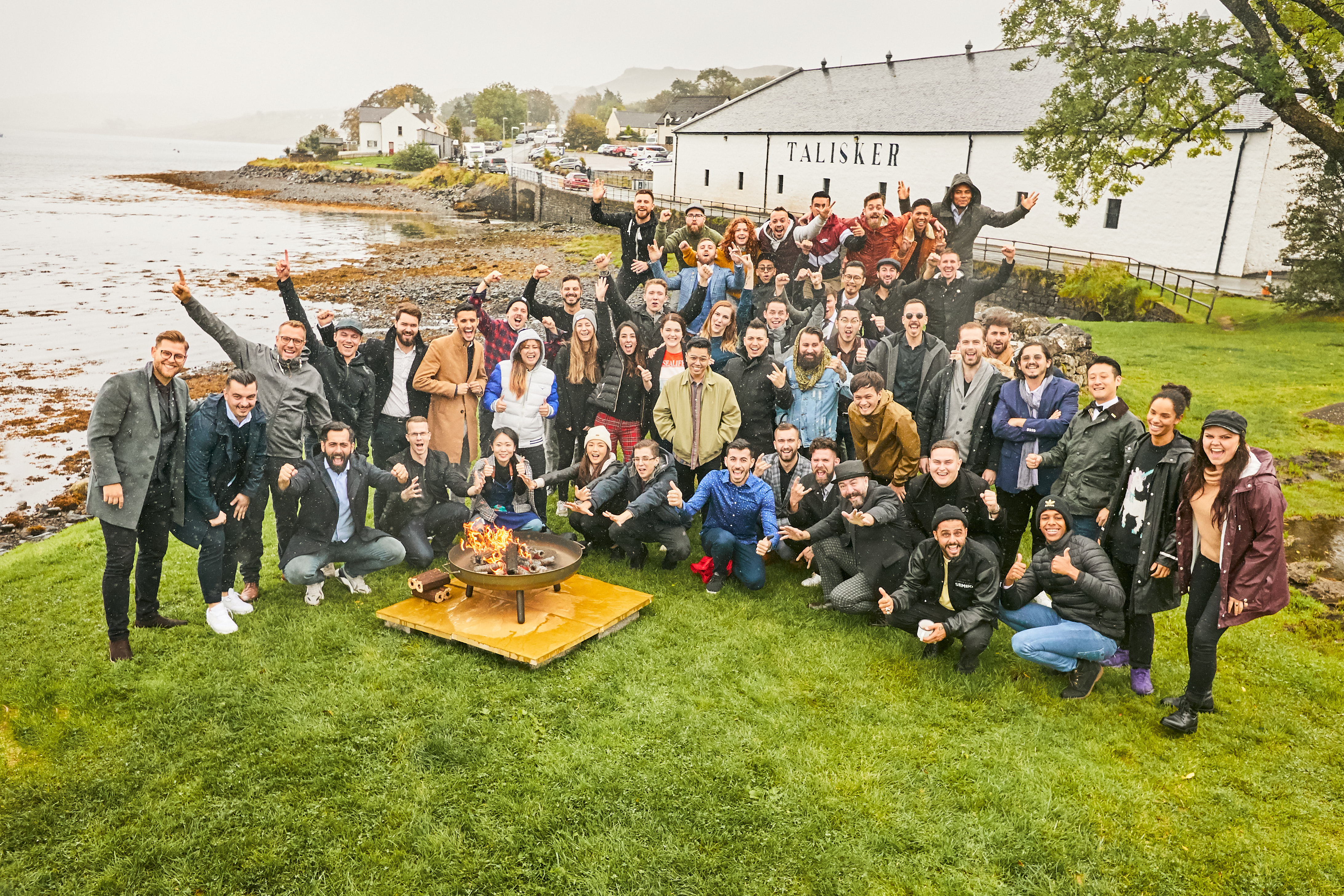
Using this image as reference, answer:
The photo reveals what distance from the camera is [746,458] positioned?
822cm

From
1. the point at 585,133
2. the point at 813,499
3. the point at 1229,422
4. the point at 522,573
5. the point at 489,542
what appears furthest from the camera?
the point at 585,133

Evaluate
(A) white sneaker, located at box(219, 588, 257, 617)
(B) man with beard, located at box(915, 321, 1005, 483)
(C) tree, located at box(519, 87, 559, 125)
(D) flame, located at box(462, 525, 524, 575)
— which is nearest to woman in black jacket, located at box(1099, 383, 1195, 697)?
(B) man with beard, located at box(915, 321, 1005, 483)

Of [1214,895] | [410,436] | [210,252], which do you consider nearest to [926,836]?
[1214,895]

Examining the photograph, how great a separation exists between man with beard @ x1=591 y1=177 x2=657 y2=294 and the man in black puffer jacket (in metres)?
6.38

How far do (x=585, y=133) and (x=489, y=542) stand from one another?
100 metres

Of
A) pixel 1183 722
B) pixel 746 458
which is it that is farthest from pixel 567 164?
pixel 1183 722

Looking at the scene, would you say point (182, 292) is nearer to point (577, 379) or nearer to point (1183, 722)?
point (577, 379)

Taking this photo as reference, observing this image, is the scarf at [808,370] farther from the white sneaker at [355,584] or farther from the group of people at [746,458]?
the white sneaker at [355,584]

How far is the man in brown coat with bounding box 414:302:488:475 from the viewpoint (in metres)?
9.13

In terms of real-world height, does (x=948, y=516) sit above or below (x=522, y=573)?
above

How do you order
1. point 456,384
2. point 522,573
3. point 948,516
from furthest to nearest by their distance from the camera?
point 456,384 → point 522,573 → point 948,516

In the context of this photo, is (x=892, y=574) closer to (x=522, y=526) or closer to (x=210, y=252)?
(x=522, y=526)

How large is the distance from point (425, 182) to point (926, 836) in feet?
283

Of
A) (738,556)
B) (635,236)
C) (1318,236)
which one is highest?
(1318,236)
